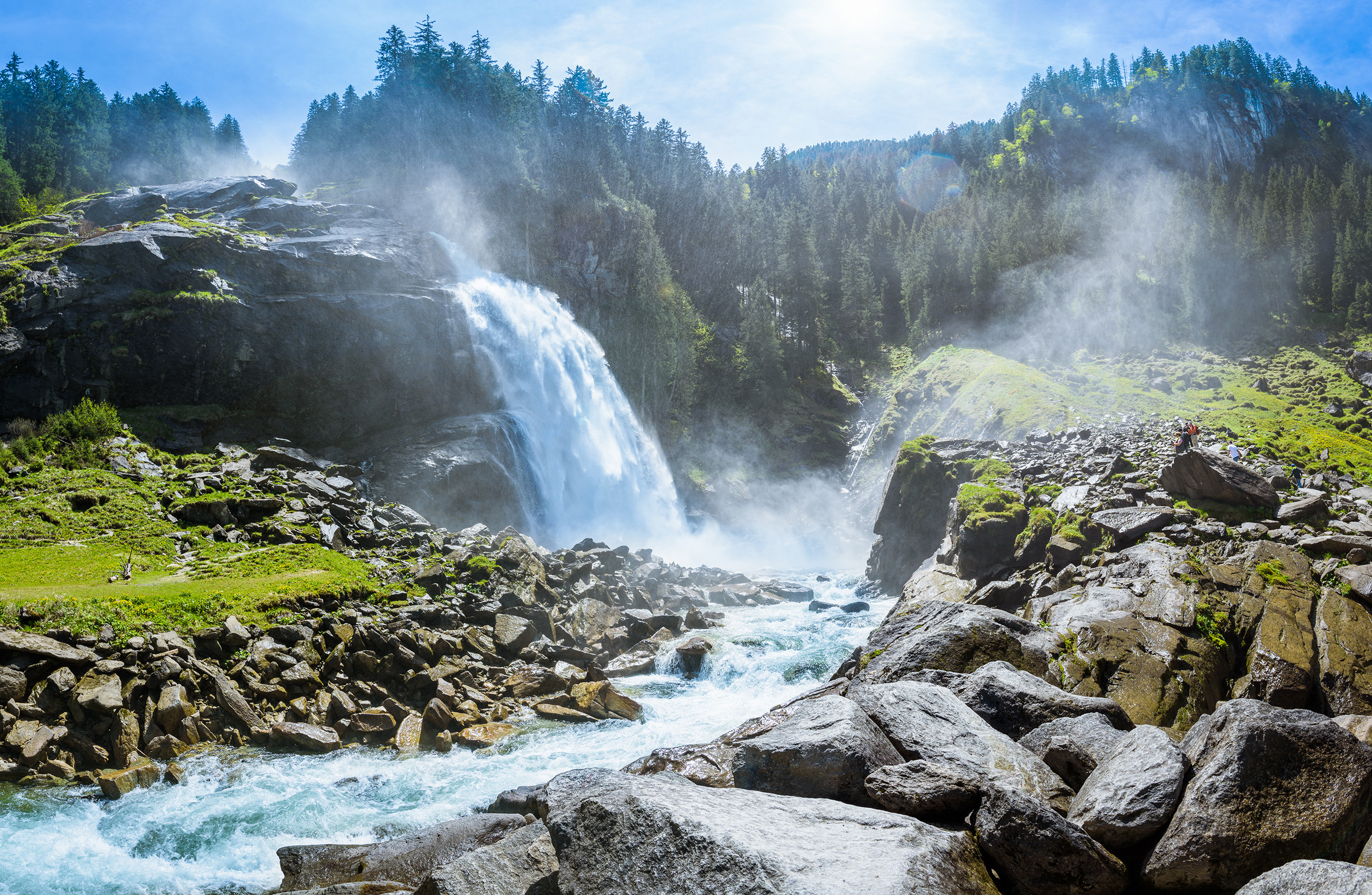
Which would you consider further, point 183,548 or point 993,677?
point 183,548

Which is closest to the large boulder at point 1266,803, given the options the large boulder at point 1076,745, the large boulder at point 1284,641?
the large boulder at point 1076,745

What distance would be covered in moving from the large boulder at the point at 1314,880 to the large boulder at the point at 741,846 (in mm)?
1663

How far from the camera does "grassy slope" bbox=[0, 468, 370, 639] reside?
13117mm

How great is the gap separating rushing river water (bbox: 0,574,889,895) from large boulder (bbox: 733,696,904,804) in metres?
3.90

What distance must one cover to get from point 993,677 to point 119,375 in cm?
3607

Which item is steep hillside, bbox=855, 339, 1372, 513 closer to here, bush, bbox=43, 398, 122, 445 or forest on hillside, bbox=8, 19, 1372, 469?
forest on hillside, bbox=8, 19, 1372, 469

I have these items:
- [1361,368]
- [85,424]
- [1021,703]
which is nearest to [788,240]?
[1361,368]

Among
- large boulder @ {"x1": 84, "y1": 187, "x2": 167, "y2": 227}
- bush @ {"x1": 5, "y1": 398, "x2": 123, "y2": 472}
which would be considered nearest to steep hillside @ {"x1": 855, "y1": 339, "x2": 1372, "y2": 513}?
bush @ {"x1": 5, "y1": 398, "x2": 123, "y2": 472}

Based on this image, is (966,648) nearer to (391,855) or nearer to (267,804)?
(391,855)

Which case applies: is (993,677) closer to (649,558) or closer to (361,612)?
(361,612)

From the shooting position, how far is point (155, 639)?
12.5 m

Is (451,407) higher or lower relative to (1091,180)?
lower

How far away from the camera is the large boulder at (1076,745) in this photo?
20.7 feet

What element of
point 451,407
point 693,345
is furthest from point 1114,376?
point 451,407
